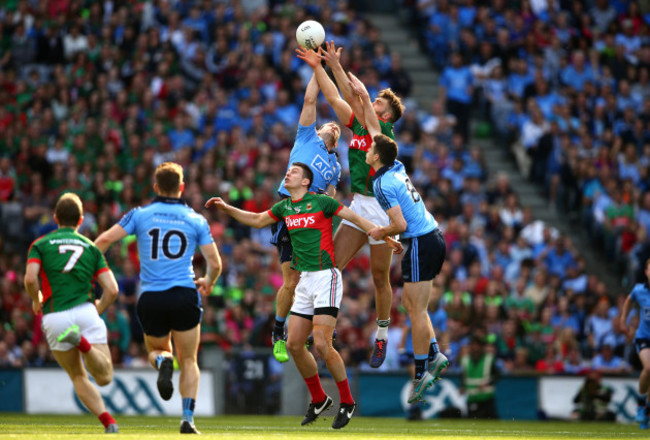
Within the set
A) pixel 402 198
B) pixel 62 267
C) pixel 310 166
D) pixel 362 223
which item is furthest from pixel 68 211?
pixel 402 198

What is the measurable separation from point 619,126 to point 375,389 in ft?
29.5

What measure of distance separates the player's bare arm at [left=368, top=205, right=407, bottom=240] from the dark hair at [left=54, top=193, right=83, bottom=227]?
314cm

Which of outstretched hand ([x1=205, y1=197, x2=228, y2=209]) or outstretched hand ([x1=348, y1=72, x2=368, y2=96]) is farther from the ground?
outstretched hand ([x1=348, y1=72, x2=368, y2=96])

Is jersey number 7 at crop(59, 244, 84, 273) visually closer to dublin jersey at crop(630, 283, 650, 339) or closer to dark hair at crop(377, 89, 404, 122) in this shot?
dark hair at crop(377, 89, 404, 122)

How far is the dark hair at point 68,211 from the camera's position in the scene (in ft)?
35.0

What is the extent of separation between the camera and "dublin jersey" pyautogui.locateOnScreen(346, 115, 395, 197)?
12.8 meters

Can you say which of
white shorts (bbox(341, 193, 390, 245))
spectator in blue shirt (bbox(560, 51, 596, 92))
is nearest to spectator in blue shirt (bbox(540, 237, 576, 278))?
spectator in blue shirt (bbox(560, 51, 596, 92))

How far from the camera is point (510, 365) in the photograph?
1867 cm

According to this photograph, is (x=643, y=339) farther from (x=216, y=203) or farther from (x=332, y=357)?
(x=216, y=203)

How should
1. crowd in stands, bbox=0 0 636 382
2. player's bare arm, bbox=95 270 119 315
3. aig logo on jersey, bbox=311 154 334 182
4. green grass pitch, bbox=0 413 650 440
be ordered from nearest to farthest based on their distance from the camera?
player's bare arm, bbox=95 270 119 315, green grass pitch, bbox=0 413 650 440, aig logo on jersey, bbox=311 154 334 182, crowd in stands, bbox=0 0 636 382

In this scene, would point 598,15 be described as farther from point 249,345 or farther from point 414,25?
point 249,345

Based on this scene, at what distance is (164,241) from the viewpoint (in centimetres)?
1078

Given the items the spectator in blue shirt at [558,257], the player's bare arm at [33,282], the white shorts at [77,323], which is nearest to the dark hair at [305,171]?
the white shorts at [77,323]

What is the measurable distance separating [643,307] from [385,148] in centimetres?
591
